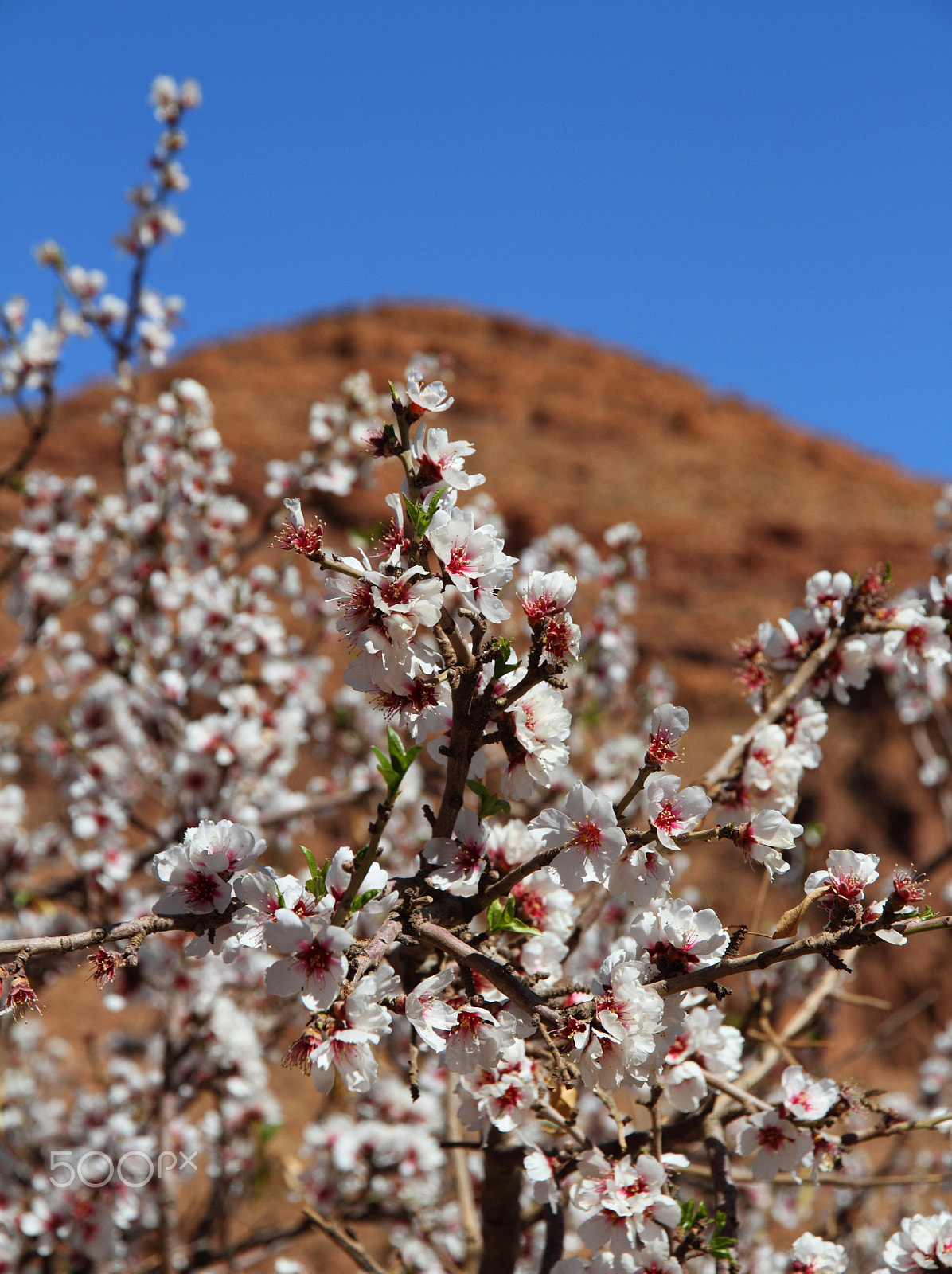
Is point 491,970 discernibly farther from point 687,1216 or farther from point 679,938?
point 687,1216

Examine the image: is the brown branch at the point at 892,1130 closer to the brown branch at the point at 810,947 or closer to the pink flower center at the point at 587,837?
the brown branch at the point at 810,947

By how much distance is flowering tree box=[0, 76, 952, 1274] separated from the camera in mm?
1318

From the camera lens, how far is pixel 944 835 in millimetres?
10969

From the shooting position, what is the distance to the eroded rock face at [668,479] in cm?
1121

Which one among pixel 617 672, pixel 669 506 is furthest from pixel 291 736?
pixel 669 506

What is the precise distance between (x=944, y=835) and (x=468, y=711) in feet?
37.4

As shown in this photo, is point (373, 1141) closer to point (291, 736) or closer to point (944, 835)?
point (291, 736)

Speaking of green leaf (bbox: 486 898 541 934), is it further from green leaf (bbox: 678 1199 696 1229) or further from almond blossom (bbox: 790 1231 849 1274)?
almond blossom (bbox: 790 1231 849 1274)

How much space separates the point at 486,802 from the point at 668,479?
18.4m

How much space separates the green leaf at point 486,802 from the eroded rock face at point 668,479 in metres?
8.37

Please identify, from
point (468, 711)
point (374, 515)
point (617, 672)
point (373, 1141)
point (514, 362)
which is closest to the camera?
point (468, 711)

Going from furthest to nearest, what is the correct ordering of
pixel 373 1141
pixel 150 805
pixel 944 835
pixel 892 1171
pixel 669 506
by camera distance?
pixel 669 506 < pixel 944 835 < pixel 150 805 < pixel 892 1171 < pixel 373 1141

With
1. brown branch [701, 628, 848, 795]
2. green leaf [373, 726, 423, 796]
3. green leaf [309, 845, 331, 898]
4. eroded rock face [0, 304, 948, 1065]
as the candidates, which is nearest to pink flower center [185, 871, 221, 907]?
green leaf [309, 845, 331, 898]

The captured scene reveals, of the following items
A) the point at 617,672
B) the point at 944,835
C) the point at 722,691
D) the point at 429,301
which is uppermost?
the point at 429,301
